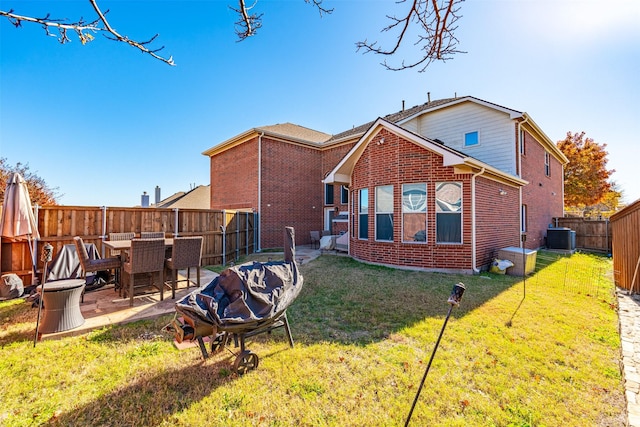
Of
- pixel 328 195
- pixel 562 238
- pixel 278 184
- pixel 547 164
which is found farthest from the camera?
pixel 328 195

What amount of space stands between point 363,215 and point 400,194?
1.78m

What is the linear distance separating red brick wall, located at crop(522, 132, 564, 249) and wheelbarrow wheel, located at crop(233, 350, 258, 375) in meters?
13.8

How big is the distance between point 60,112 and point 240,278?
14.3m

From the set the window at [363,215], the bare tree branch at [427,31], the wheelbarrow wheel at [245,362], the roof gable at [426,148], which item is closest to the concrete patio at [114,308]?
the wheelbarrow wheel at [245,362]

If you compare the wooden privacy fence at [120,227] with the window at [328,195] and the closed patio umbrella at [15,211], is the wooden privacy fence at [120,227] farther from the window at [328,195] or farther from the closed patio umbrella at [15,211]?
the window at [328,195]

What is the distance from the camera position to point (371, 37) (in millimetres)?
3008

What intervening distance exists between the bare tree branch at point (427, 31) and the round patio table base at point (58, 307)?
528 cm

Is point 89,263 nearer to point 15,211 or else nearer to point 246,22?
point 15,211

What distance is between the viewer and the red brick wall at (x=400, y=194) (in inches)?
326

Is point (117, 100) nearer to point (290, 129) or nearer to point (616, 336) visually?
point (290, 129)

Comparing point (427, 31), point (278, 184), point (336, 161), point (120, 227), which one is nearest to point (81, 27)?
point (427, 31)

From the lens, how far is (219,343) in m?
3.19

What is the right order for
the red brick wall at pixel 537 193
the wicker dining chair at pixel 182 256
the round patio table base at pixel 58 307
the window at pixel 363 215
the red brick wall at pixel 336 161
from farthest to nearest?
1. the red brick wall at pixel 336 161
2. the red brick wall at pixel 537 193
3. the window at pixel 363 215
4. the wicker dining chair at pixel 182 256
5. the round patio table base at pixel 58 307

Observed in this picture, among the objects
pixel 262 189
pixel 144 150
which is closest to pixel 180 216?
pixel 262 189
